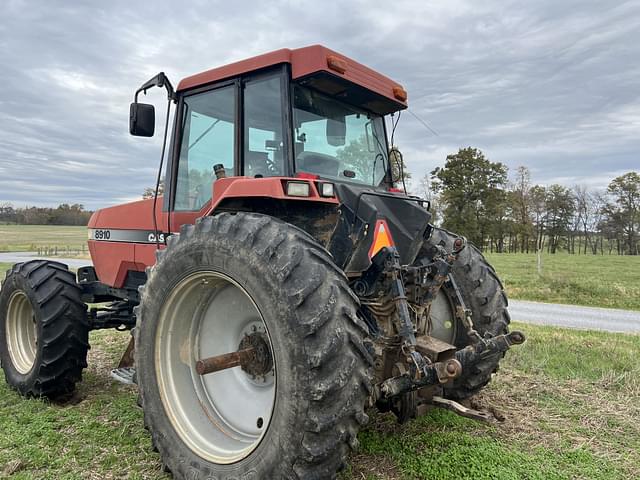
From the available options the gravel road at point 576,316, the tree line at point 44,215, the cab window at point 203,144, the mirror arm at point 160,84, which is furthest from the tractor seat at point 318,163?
the tree line at point 44,215

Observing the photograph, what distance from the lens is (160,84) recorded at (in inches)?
161

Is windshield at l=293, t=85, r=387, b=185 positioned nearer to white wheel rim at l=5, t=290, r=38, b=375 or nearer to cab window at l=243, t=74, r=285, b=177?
cab window at l=243, t=74, r=285, b=177

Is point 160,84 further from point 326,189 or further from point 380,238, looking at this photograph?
point 380,238

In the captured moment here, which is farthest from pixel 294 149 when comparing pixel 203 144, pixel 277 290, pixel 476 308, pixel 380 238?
pixel 476 308

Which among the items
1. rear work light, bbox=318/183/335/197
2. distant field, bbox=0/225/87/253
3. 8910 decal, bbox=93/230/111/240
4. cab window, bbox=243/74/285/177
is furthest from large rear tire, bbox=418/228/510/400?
distant field, bbox=0/225/87/253

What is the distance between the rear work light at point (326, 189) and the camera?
290 centimetres

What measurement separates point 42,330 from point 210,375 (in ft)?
6.85

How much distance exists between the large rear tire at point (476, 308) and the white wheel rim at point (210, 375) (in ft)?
5.36

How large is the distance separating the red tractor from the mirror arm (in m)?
0.02

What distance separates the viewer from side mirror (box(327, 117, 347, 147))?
369 cm

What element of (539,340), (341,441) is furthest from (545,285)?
(341,441)

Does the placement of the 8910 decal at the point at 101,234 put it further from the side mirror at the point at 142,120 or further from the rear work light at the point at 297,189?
the rear work light at the point at 297,189

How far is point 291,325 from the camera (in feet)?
7.64

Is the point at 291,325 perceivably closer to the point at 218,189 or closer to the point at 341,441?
the point at 341,441
